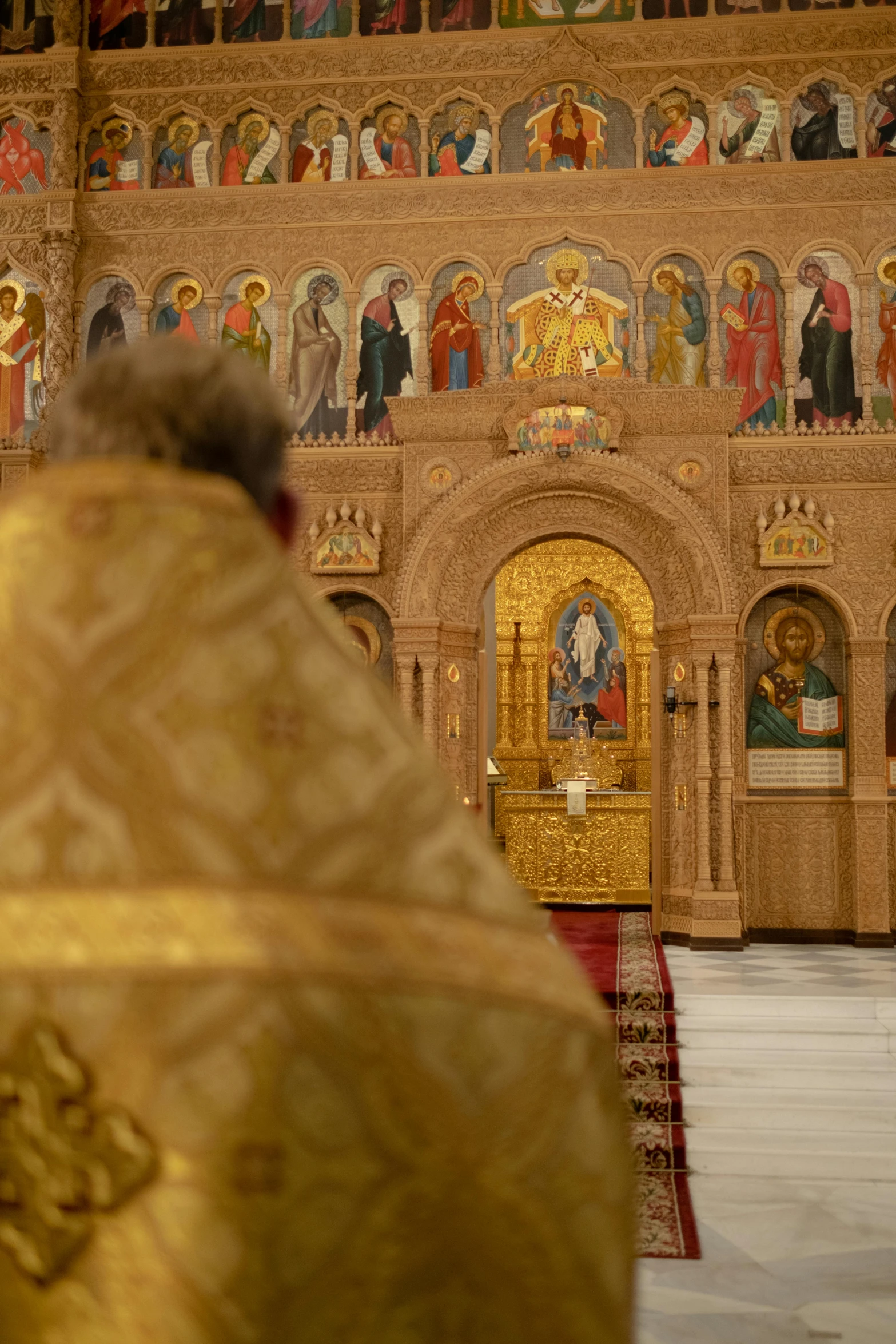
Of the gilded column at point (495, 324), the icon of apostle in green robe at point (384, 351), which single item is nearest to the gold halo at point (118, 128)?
the icon of apostle in green robe at point (384, 351)

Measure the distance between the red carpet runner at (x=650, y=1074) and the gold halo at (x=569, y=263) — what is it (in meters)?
6.58

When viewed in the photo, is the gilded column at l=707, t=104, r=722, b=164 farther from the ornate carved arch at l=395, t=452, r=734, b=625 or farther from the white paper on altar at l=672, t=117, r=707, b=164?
the ornate carved arch at l=395, t=452, r=734, b=625

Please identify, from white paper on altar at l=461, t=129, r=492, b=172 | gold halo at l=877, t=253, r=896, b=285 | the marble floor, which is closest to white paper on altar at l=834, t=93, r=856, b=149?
gold halo at l=877, t=253, r=896, b=285

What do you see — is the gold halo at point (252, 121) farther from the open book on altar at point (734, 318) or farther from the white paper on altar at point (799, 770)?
the white paper on altar at point (799, 770)

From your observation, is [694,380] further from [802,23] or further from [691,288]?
[802,23]

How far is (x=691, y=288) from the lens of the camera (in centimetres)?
1192

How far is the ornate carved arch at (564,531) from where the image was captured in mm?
11000

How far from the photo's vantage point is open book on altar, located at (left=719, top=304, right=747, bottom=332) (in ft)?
38.8

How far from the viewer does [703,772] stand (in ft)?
35.3

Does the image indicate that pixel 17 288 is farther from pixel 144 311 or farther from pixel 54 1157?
pixel 54 1157

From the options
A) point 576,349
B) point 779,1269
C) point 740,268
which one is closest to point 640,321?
point 576,349

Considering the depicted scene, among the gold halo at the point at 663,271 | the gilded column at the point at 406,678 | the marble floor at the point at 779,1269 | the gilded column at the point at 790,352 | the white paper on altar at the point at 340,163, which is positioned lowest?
the marble floor at the point at 779,1269

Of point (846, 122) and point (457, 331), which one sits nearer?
point (846, 122)

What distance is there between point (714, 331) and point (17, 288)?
7.40 metres
